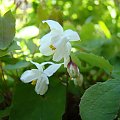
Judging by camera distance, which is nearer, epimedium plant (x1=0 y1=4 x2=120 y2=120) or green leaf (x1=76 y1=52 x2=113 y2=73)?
epimedium plant (x1=0 y1=4 x2=120 y2=120)

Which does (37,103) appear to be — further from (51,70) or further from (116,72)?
(116,72)

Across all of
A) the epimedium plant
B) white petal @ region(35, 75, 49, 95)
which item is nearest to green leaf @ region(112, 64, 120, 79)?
the epimedium plant

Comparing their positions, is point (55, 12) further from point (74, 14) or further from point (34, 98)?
point (74, 14)

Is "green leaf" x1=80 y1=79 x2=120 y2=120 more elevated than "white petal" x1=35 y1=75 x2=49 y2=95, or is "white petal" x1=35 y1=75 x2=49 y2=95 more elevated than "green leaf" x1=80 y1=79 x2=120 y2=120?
"green leaf" x1=80 y1=79 x2=120 y2=120

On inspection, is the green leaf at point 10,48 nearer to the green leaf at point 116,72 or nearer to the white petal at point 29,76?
the white petal at point 29,76

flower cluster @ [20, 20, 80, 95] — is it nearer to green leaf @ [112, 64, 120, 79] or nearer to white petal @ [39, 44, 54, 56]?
white petal @ [39, 44, 54, 56]

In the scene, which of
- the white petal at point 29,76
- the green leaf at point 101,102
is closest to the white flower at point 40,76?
the white petal at point 29,76

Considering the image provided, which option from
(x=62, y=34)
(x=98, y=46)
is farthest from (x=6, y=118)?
(x=98, y=46)
